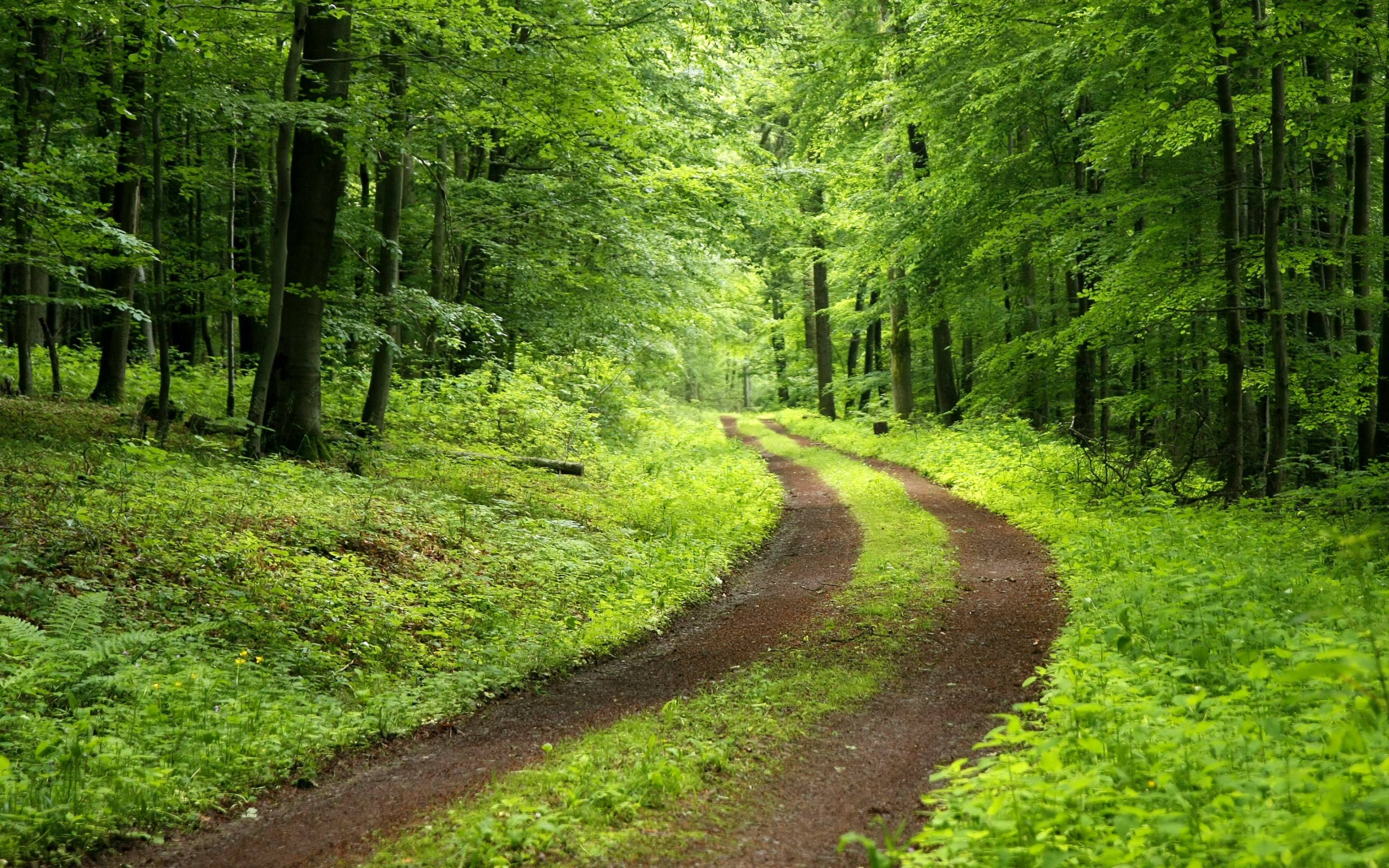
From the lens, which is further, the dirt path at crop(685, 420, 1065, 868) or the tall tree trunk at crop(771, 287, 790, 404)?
the tall tree trunk at crop(771, 287, 790, 404)

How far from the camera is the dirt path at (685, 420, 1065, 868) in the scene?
4.30 metres

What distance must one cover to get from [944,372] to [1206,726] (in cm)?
2234

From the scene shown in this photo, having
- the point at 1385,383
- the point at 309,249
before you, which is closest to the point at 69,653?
the point at 309,249

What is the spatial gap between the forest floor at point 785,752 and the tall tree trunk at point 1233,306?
3.65 m

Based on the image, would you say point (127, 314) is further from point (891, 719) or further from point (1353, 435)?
point (1353, 435)

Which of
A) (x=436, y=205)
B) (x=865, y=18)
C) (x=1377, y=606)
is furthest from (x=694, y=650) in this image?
(x=865, y=18)

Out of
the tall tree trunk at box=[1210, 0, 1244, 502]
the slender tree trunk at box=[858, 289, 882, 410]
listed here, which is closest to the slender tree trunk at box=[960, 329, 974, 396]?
the slender tree trunk at box=[858, 289, 882, 410]

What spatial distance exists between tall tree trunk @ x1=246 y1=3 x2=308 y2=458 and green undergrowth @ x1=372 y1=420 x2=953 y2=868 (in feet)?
24.1

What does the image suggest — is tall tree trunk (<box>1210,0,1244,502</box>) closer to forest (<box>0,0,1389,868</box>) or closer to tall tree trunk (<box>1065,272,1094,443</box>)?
forest (<box>0,0,1389,868</box>)

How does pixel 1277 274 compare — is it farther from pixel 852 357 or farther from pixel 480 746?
pixel 852 357

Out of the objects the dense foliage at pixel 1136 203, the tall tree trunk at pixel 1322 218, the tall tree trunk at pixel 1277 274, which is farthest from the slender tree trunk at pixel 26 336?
the tall tree trunk at pixel 1322 218

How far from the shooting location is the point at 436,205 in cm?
1411

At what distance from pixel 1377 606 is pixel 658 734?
5203 millimetres

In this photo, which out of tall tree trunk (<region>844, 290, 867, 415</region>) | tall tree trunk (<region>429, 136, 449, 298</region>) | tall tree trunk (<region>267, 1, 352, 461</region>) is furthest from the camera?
tall tree trunk (<region>844, 290, 867, 415</region>)
